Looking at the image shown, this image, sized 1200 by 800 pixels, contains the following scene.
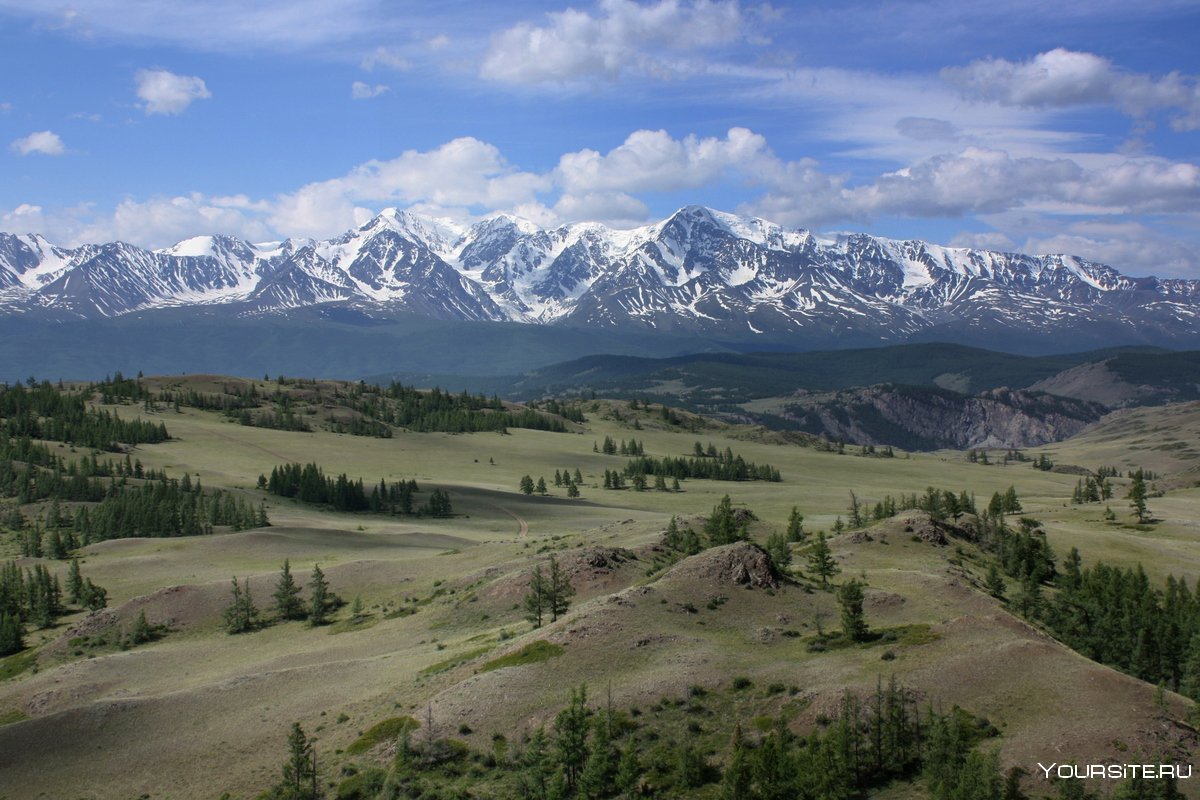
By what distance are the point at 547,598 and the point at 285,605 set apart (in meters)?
33.6

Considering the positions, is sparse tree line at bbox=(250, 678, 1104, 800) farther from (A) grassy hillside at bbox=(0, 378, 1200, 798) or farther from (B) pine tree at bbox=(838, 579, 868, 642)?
(B) pine tree at bbox=(838, 579, 868, 642)

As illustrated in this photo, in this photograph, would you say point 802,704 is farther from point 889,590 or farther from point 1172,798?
point 889,590

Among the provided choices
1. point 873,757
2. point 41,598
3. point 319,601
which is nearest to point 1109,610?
point 873,757

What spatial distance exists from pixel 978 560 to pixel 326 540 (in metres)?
87.7

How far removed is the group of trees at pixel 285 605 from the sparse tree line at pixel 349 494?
75609mm

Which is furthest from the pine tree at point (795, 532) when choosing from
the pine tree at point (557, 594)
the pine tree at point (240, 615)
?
the pine tree at point (240, 615)

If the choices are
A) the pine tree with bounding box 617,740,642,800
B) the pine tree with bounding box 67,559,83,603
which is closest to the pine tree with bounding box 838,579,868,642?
the pine tree with bounding box 617,740,642,800

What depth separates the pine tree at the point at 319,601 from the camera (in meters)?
94.2

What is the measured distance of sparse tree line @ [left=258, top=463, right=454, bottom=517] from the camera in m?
180

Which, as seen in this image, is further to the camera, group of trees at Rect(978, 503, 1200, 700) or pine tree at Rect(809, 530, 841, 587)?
pine tree at Rect(809, 530, 841, 587)

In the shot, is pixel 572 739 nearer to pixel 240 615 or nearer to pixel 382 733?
pixel 382 733

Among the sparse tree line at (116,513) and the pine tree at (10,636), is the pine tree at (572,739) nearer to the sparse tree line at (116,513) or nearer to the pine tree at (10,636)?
the pine tree at (10,636)

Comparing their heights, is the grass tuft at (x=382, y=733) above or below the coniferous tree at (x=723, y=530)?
below

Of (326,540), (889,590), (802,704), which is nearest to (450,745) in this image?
(802,704)
